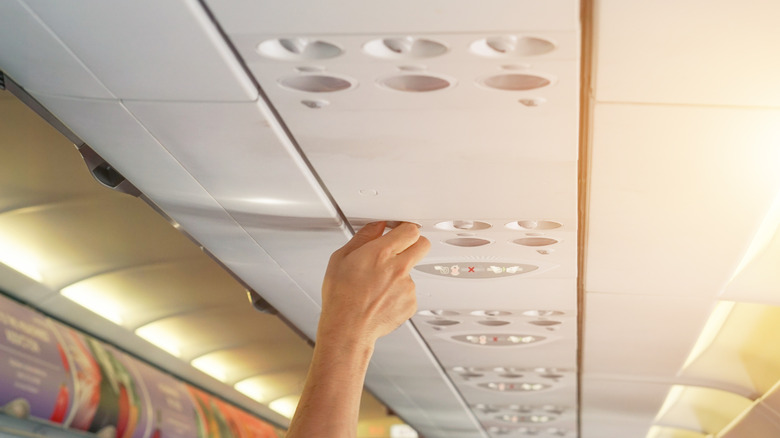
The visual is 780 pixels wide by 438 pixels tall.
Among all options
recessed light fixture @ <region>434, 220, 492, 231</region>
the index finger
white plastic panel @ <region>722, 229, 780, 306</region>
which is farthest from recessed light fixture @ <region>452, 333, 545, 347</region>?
the index finger

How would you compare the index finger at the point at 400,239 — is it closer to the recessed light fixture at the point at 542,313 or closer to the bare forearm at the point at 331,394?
the bare forearm at the point at 331,394

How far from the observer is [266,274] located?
22.8 ft

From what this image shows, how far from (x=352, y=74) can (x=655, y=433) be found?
13361 mm

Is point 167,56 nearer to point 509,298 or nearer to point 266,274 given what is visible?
point 266,274

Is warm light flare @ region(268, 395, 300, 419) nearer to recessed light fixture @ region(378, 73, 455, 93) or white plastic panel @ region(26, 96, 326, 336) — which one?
white plastic panel @ region(26, 96, 326, 336)

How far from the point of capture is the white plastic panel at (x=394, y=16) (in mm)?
3072

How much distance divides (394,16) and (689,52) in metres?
1.21

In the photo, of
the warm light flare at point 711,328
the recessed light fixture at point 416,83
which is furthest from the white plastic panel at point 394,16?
the warm light flare at point 711,328

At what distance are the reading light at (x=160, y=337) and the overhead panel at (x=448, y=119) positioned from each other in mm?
4617

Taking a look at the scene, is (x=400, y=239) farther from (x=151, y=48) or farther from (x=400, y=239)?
(x=151, y=48)

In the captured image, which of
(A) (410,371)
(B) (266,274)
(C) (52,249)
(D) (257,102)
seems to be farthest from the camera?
(A) (410,371)

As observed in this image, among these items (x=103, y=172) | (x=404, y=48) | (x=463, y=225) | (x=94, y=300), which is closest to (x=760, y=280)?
(x=463, y=225)

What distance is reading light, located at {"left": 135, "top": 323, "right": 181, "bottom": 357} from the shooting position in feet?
34.4

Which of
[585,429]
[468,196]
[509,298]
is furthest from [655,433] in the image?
[468,196]
